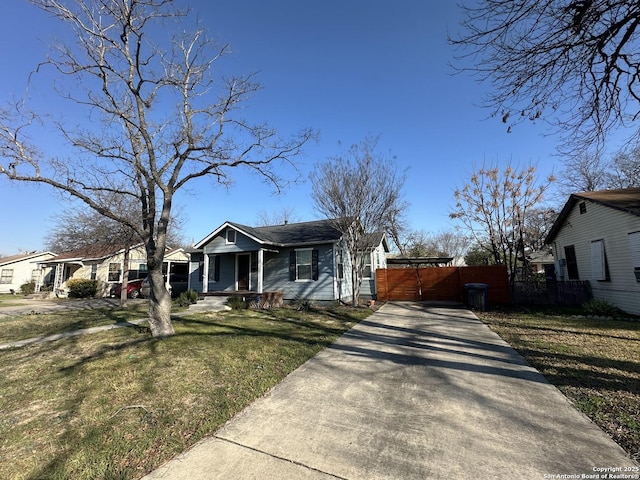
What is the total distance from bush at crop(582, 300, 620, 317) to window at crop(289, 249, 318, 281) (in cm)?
1049

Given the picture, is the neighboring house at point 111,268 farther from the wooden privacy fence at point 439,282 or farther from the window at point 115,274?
the wooden privacy fence at point 439,282

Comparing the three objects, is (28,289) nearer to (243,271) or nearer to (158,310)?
(243,271)

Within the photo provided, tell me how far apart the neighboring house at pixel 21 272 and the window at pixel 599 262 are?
133 ft

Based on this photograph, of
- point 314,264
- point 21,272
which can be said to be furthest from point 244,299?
point 21,272

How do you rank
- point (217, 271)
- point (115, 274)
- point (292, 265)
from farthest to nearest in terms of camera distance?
1. point (115, 274)
2. point (217, 271)
3. point (292, 265)

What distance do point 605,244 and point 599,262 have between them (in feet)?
2.57

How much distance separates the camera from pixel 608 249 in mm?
11102

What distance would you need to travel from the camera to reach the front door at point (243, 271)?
15938 millimetres

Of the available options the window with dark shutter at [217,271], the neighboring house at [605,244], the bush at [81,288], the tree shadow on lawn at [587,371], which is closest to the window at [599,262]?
the neighboring house at [605,244]

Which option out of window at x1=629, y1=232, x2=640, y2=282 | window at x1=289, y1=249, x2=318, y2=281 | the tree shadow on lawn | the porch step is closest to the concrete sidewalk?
the tree shadow on lawn

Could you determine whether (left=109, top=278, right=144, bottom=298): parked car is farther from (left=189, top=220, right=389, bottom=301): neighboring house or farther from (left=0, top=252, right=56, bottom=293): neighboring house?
(left=0, top=252, right=56, bottom=293): neighboring house

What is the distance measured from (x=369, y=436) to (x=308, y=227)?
1432cm

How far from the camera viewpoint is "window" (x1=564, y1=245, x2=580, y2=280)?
44.8ft

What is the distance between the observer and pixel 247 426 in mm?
3240
